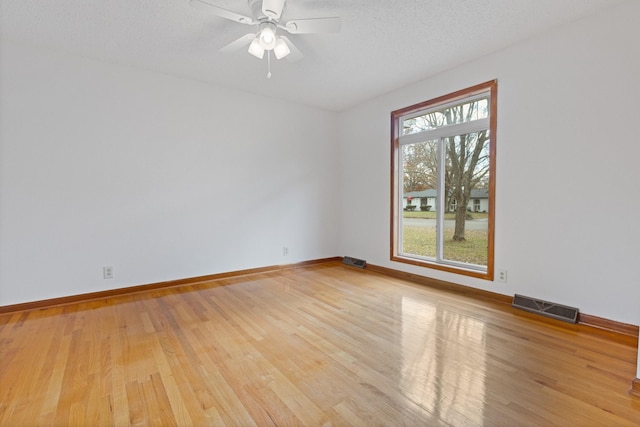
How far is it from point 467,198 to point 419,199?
2.23 ft

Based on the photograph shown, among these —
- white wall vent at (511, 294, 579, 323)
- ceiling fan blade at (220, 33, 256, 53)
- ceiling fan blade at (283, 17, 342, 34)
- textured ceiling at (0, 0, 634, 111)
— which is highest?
textured ceiling at (0, 0, 634, 111)

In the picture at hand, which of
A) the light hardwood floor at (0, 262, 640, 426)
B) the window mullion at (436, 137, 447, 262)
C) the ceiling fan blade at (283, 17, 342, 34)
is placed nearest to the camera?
the light hardwood floor at (0, 262, 640, 426)

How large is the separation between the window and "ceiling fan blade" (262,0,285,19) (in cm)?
226

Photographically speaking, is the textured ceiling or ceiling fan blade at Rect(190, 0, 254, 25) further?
the textured ceiling

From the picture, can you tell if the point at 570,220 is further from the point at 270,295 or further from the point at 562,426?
the point at 270,295

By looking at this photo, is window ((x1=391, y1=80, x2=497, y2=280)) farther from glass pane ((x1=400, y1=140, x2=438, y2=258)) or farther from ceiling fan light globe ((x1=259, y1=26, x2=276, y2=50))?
ceiling fan light globe ((x1=259, y1=26, x2=276, y2=50))

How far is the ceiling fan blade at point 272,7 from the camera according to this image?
79.4 inches

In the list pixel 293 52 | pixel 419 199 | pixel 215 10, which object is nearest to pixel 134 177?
pixel 215 10

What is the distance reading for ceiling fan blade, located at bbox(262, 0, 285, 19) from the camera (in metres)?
2.02

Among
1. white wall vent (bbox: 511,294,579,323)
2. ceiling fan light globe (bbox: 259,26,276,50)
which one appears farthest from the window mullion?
ceiling fan light globe (bbox: 259,26,276,50)

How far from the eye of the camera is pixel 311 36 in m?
2.64

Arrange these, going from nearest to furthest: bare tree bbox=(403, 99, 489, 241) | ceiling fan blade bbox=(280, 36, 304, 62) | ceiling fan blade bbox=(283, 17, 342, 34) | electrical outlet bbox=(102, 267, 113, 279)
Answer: ceiling fan blade bbox=(283, 17, 342, 34) → ceiling fan blade bbox=(280, 36, 304, 62) → electrical outlet bbox=(102, 267, 113, 279) → bare tree bbox=(403, 99, 489, 241)

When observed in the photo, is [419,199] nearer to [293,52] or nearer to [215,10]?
[293,52]

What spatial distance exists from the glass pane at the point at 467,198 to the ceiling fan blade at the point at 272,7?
2501mm
